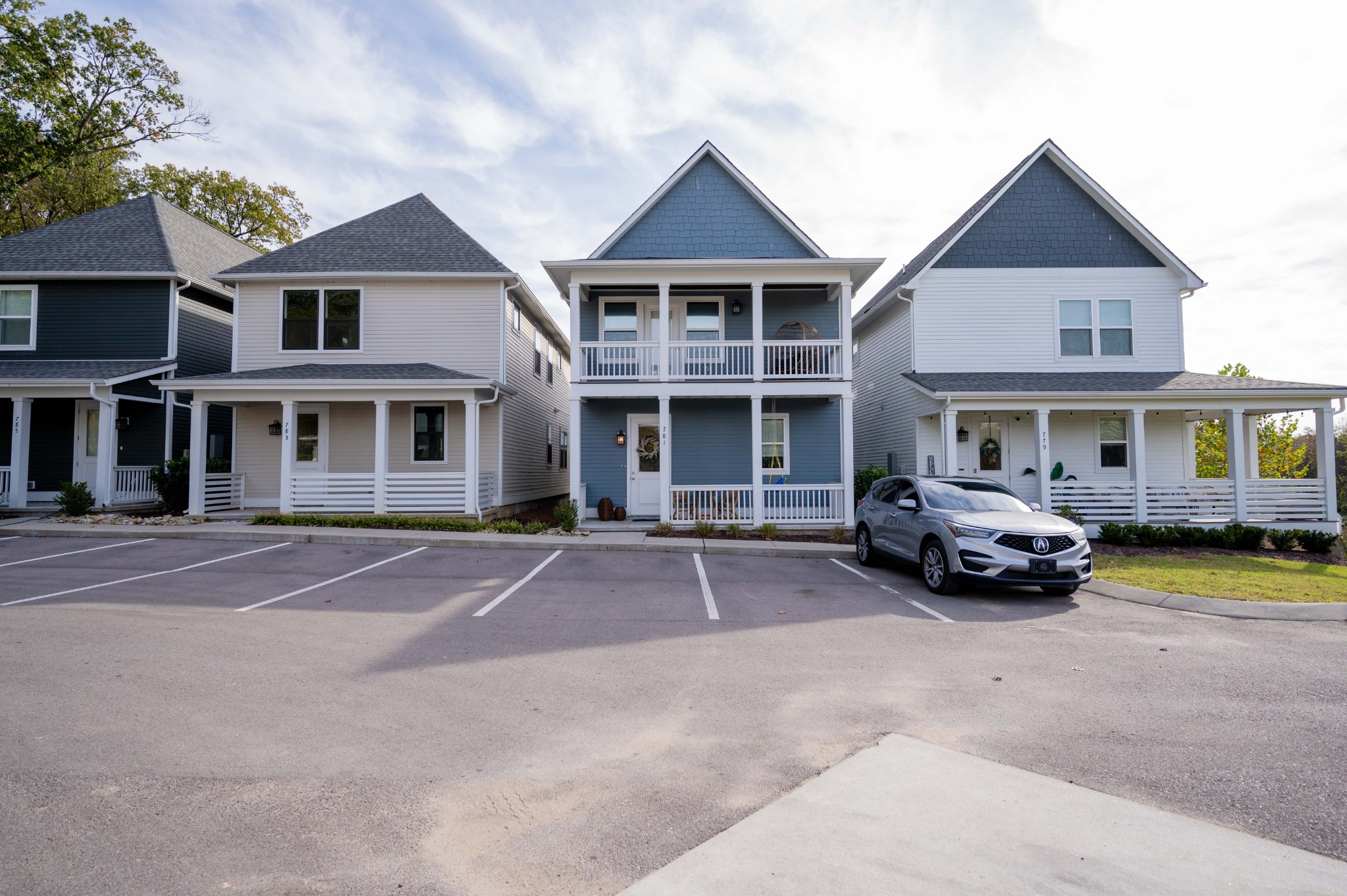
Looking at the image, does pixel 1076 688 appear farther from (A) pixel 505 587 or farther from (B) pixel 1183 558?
(B) pixel 1183 558

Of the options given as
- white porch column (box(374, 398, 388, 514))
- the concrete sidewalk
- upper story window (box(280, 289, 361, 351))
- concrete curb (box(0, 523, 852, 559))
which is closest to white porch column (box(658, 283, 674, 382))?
concrete curb (box(0, 523, 852, 559))

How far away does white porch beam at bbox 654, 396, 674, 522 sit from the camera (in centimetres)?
1493

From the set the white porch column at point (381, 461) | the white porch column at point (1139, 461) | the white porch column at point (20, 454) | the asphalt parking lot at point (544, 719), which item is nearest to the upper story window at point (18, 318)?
the white porch column at point (20, 454)

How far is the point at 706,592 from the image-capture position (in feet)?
30.5

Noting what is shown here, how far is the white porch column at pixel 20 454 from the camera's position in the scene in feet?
52.3

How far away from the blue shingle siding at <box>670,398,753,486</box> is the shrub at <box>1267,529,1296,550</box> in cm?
1121

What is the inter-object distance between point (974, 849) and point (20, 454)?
2116 cm

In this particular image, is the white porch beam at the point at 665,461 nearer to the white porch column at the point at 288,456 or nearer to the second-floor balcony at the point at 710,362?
the second-floor balcony at the point at 710,362

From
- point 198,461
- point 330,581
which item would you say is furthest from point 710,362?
point 198,461

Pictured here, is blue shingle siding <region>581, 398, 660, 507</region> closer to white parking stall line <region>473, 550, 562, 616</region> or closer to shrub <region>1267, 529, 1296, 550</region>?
white parking stall line <region>473, 550, 562, 616</region>

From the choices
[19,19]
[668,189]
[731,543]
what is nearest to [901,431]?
[731,543]

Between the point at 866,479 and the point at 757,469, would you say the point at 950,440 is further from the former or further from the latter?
the point at 757,469

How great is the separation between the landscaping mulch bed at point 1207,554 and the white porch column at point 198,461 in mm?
18960

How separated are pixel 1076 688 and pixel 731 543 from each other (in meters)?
7.92
